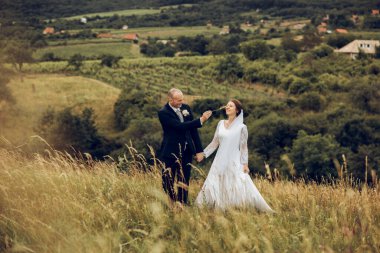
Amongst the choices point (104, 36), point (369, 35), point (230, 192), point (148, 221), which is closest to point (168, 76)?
point (104, 36)

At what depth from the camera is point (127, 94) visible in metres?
54.7

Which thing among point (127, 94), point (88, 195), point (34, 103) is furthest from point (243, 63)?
point (88, 195)

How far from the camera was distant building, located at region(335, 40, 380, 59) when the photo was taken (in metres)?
87.5

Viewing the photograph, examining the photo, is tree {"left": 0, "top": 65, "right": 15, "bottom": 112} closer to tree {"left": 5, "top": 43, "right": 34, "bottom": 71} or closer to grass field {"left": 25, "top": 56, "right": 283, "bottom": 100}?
tree {"left": 5, "top": 43, "right": 34, "bottom": 71}

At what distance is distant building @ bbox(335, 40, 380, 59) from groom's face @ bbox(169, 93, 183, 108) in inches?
3336

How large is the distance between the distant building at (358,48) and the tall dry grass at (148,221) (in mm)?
85939

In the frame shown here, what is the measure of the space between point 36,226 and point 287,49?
91217 mm

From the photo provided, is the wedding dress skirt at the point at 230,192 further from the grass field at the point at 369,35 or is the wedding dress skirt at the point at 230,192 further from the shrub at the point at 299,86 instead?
the grass field at the point at 369,35

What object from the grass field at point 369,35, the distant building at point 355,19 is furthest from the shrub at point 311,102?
the distant building at point 355,19

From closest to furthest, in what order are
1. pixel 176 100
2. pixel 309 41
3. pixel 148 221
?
pixel 148 221, pixel 176 100, pixel 309 41

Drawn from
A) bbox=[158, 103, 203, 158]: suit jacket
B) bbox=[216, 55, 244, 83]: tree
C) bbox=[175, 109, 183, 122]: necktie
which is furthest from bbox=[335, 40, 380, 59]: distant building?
bbox=[158, 103, 203, 158]: suit jacket

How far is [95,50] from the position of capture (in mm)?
92625

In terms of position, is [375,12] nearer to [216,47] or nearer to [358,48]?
[358,48]

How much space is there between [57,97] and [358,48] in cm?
5566
